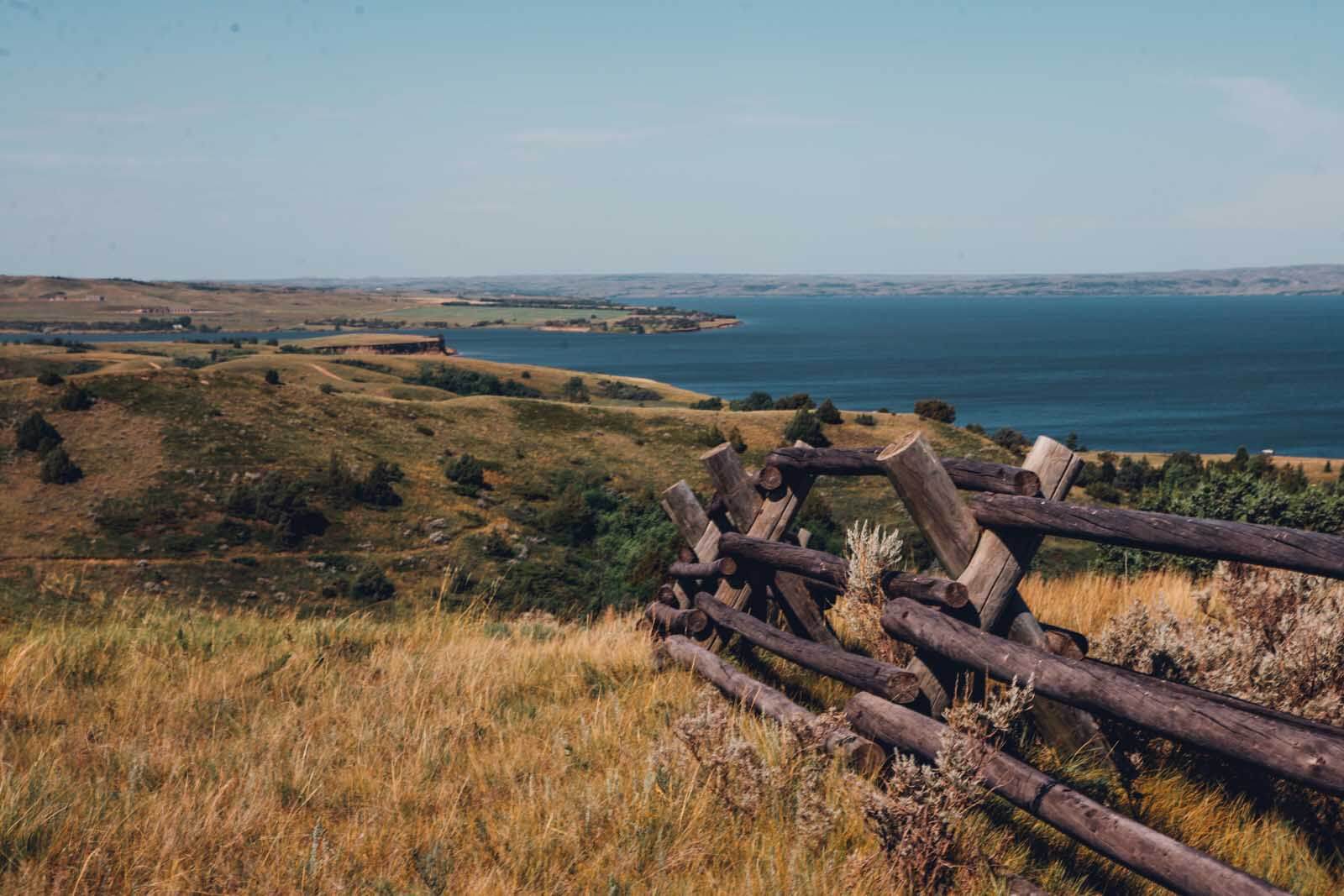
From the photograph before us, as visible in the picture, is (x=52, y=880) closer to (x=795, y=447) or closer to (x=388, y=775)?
(x=388, y=775)

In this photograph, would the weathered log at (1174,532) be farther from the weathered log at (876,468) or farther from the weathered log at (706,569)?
the weathered log at (706,569)

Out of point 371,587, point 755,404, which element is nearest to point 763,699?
point 371,587

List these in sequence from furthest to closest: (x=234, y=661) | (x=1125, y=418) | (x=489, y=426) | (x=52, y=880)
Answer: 1. (x=1125, y=418)
2. (x=489, y=426)
3. (x=234, y=661)
4. (x=52, y=880)

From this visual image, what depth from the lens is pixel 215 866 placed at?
12.4 feet

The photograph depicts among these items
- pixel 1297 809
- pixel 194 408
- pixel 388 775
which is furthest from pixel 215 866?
pixel 194 408

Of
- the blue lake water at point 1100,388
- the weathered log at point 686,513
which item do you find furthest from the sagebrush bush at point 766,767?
the blue lake water at point 1100,388

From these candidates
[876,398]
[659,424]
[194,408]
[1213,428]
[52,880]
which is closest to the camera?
[52,880]

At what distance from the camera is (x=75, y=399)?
1901 inches

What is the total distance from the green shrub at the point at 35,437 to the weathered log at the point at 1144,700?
48141 mm

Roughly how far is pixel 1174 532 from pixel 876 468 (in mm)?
1932

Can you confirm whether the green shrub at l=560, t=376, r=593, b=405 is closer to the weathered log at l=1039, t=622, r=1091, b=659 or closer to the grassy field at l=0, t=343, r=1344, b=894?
the grassy field at l=0, t=343, r=1344, b=894

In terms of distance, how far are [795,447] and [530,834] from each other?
3650 mm

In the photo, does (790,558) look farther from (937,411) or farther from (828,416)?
(937,411)

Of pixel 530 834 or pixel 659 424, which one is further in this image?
pixel 659 424
